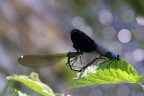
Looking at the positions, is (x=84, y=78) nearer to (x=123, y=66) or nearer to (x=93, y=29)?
(x=123, y=66)

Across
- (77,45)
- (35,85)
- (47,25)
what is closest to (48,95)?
(35,85)

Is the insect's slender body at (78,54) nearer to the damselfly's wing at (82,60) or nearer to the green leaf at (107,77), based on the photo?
the damselfly's wing at (82,60)

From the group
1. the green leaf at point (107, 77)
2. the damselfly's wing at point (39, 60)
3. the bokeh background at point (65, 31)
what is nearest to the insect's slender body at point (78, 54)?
the damselfly's wing at point (39, 60)

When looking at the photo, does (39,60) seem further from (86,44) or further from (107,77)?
(107,77)

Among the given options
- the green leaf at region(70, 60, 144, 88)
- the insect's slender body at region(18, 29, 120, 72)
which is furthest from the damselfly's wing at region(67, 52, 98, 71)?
the green leaf at region(70, 60, 144, 88)

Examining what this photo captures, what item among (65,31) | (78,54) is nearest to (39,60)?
(78,54)

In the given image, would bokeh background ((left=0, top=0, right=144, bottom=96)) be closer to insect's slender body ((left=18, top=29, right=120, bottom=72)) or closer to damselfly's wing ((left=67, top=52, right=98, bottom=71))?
insect's slender body ((left=18, top=29, right=120, bottom=72))
